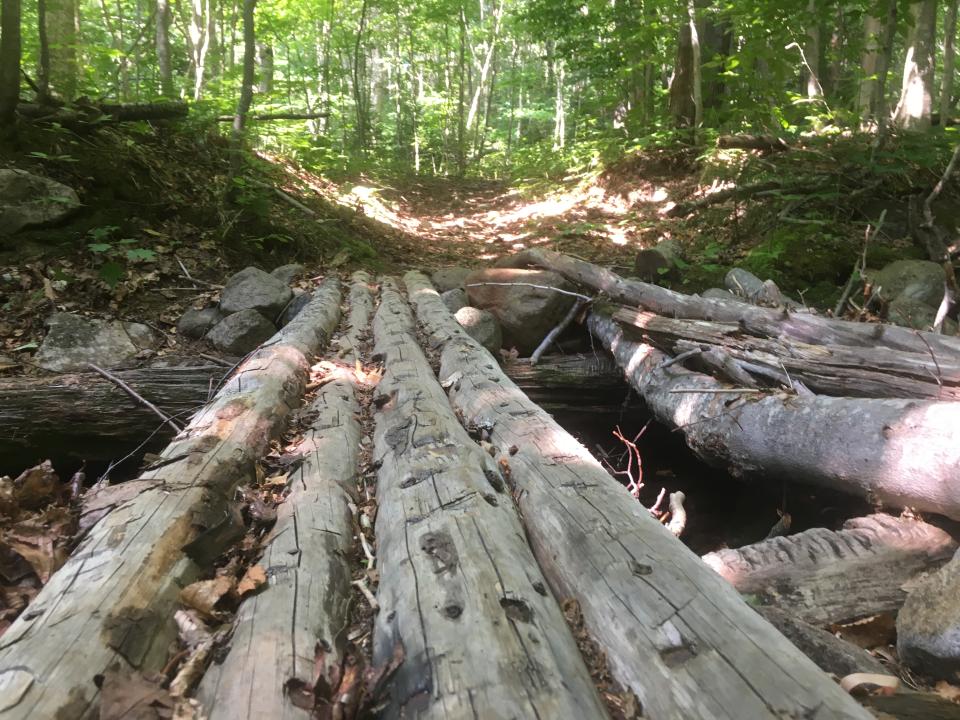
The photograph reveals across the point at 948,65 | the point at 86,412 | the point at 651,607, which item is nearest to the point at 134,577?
the point at 651,607

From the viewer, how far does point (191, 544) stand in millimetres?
1770

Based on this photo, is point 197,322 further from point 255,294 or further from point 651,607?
point 651,607

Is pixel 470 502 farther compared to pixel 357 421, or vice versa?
pixel 357 421

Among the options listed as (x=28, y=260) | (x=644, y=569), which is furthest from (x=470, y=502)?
(x=28, y=260)

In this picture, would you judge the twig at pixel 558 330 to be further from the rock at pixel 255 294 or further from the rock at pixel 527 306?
the rock at pixel 255 294

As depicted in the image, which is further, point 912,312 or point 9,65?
point 9,65

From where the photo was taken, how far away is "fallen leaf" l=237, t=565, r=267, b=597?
1.64 metres

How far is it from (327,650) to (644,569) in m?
0.92

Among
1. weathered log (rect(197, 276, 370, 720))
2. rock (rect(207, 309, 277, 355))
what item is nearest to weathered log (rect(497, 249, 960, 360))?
rock (rect(207, 309, 277, 355))

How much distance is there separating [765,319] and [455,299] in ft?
10.6

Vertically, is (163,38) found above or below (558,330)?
above

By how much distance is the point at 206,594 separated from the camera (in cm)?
162

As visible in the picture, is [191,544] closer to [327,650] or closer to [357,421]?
[327,650]

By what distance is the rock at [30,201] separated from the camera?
5.55 meters
